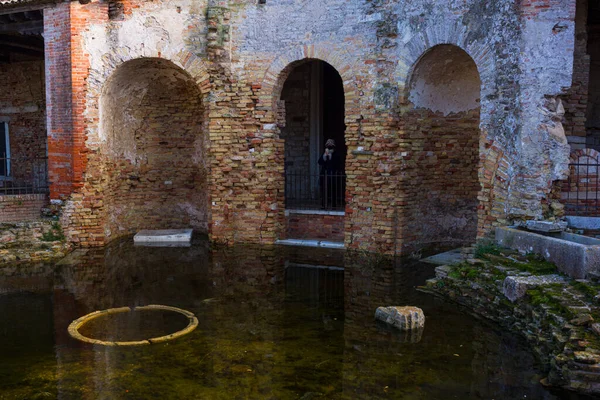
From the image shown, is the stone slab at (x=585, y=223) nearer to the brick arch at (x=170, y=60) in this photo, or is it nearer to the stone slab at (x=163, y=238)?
the brick arch at (x=170, y=60)

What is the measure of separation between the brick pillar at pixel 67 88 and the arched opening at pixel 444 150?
605cm

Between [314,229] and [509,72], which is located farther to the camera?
[314,229]

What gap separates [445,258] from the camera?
10750mm

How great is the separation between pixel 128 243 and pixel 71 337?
577cm

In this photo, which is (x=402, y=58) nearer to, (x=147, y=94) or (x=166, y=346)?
(x=147, y=94)

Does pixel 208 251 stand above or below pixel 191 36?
below

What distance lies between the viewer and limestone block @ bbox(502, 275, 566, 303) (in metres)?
Answer: 7.26

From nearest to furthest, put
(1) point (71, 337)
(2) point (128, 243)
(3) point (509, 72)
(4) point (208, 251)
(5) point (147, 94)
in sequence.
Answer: (1) point (71, 337), (3) point (509, 72), (4) point (208, 251), (2) point (128, 243), (5) point (147, 94)

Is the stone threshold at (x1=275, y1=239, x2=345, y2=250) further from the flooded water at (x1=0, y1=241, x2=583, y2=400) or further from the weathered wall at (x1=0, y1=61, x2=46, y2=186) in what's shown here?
the weathered wall at (x1=0, y1=61, x2=46, y2=186)

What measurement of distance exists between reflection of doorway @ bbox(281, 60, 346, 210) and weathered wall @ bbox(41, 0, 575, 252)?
2935 mm

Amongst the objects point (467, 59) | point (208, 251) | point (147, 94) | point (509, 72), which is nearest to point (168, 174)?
point (147, 94)

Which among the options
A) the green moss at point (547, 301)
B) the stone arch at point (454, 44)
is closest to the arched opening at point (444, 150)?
the stone arch at point (454, 44)

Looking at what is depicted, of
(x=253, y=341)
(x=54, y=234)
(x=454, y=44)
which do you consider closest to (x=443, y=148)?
(x=454, y=44)

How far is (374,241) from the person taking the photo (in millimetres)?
11320
